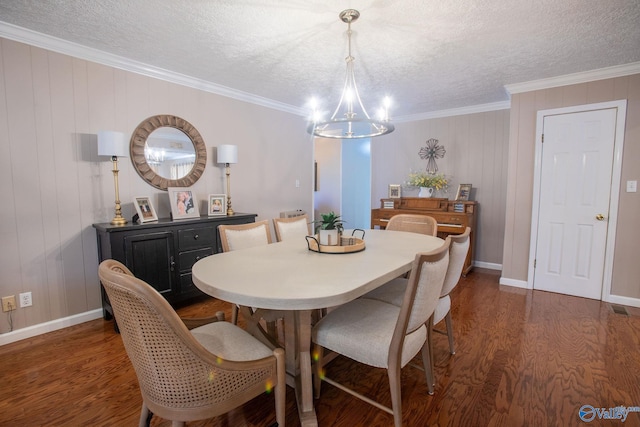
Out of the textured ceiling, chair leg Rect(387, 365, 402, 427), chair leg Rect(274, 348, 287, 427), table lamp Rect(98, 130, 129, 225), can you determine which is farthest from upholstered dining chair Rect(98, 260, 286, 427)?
the textured ceiling

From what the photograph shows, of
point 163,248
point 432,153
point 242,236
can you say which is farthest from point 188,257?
point 432,153

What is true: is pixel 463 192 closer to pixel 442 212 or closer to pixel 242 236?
pixel 442 212

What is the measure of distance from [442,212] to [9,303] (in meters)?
4.43

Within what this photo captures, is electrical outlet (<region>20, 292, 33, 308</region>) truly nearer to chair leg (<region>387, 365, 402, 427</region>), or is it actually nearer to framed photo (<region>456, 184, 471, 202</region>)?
chair leg (<region>387, 365, 402, 427</region>)

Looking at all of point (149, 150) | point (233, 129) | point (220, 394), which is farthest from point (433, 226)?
point (149, 150)

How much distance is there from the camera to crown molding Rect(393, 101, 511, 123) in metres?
4.11

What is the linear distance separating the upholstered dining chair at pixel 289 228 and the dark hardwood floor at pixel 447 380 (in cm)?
101

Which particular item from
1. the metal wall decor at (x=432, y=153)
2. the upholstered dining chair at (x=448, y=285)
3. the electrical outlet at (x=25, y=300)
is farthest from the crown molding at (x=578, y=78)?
the electrical outlet at (x=25, y=300)

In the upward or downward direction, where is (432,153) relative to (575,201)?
upward

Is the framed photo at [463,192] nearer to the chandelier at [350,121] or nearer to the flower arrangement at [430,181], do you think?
the flower arrangement at [430,181]

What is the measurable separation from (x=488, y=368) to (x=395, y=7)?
7.72ft

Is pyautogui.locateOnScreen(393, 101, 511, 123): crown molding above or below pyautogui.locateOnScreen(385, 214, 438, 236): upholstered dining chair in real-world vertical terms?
above

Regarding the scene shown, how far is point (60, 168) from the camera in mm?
2473

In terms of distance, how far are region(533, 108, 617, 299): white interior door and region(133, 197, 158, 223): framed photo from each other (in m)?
4.00
